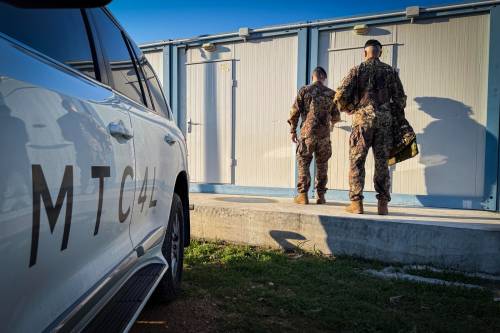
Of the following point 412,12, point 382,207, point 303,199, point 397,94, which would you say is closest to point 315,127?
point 303,199

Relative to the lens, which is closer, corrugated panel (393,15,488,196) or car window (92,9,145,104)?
car window (92,9,145,104)

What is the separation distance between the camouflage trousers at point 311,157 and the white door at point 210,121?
1.70 m

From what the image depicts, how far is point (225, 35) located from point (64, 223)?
19.3ft

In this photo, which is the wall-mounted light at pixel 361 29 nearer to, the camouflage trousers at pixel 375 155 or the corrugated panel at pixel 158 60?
the camouflage trousers at pixel 375 155

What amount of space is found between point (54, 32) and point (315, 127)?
413cm

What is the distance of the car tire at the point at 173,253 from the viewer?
105 inches

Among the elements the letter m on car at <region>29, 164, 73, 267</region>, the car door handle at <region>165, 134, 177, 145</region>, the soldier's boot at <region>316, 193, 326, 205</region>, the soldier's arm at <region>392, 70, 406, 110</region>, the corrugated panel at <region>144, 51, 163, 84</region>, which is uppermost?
the corrugated panel at <region>144, 51, 163, 84</region>

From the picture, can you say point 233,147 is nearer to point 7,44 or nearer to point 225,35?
point 225,35

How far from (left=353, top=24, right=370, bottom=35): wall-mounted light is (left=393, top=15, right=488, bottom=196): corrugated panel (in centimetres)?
47

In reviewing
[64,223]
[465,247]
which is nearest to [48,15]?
[64,223]

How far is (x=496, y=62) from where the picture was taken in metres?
4.86

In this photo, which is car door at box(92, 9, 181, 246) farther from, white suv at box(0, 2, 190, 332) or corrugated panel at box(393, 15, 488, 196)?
corrugated panel at box(393, 15, 488, 196)

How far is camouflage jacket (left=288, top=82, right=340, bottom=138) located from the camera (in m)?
5.15

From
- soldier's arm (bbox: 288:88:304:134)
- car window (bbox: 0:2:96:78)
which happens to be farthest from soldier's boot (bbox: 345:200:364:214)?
car window (bbox: 0:2:96:78)
